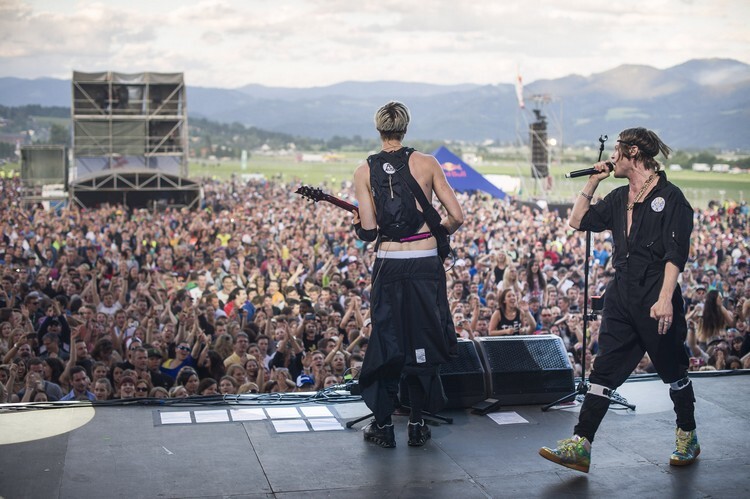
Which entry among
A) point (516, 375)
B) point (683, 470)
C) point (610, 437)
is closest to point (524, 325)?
point (516, 375)

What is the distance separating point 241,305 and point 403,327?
16.1 ft

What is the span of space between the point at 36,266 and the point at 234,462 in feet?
28.2

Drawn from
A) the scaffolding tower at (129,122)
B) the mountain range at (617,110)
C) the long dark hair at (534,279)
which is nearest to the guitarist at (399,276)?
the long dark hair at (534,279)

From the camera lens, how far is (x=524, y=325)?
723 cm

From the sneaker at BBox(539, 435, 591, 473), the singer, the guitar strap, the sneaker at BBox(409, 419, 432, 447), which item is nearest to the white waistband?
the guitar strap

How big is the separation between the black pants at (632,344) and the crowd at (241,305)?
1.96m

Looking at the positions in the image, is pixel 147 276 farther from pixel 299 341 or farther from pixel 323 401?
pixel 323 401

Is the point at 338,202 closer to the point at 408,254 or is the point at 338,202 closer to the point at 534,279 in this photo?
the point at 408,254

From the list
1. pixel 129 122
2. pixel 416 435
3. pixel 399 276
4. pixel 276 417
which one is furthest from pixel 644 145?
pixel 129 122

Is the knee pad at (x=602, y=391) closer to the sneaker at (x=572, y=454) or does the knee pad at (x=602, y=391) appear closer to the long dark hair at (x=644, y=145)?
the sneaker at (x=572, y=454)

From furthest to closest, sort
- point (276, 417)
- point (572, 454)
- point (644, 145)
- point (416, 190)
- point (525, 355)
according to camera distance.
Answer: point (525, 355), point (276, 417), point (416, 190), point (644, 145), point (572, 454)

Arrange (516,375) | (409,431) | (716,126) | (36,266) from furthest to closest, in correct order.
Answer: (716,126), (36,266), (516,375), (409,431)

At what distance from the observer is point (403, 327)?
13.0ft

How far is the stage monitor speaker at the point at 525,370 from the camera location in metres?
4.51
